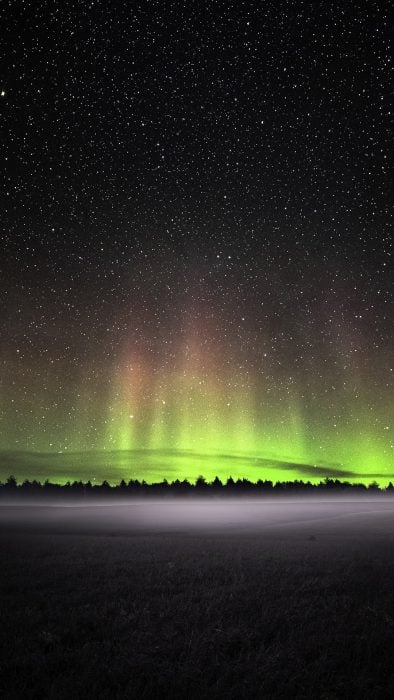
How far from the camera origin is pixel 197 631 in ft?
35.8

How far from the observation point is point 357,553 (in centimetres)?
2866

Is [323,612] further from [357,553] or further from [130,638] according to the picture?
[357,553]

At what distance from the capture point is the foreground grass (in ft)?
26.0

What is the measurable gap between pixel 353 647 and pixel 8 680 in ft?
23.8

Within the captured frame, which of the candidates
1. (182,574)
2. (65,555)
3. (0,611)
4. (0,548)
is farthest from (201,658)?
(0,548)

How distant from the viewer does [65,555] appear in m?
27.5

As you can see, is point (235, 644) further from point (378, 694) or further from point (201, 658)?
point (378, 694)

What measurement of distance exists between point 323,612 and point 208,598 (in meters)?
3.88

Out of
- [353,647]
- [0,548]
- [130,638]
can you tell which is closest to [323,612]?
[353,647]

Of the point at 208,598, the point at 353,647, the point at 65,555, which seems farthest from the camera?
the point at 65,555

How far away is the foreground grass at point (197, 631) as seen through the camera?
26.0 ft

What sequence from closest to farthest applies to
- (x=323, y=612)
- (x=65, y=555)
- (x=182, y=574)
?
(x=323, y=612) < (x=182, y=574) < (x=65, y=555)

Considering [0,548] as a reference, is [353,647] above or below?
above

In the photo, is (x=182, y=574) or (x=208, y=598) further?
(x=182, y=574)
